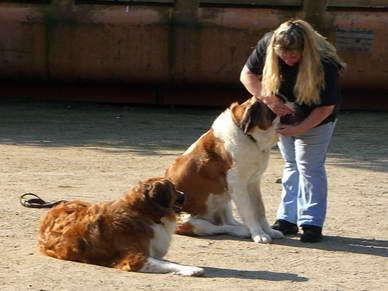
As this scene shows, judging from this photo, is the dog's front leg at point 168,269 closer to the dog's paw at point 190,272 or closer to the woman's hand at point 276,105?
the dog's paw at point 190,272

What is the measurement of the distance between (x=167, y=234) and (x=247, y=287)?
80 centimetres

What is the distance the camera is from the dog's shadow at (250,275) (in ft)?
23.8

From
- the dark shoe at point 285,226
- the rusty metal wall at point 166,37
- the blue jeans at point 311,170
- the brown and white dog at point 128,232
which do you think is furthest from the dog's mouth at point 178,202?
the rusty metal wall at point 166,37

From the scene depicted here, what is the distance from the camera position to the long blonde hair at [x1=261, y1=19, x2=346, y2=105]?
807 cm

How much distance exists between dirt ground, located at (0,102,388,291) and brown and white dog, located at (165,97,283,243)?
144 mm

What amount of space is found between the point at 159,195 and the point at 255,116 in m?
1.35

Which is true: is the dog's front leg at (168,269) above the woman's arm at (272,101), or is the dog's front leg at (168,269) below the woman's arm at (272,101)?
below

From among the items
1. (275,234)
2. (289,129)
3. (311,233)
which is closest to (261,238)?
(275,234)

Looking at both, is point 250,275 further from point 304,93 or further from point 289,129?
point 304,93

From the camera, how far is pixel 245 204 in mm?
8445

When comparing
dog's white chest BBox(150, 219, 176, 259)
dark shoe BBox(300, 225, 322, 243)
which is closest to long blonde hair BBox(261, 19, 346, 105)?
dark shoe BBox(300, 225, 322, 243)

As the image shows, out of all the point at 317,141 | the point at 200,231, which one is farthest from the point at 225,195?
the point at 317,141

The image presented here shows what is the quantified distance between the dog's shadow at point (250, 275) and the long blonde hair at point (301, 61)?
156 cm

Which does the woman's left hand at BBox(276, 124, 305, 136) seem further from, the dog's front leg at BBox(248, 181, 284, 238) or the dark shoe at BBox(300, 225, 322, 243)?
the dark shoe at BBox(300, 225, 322, 243)
